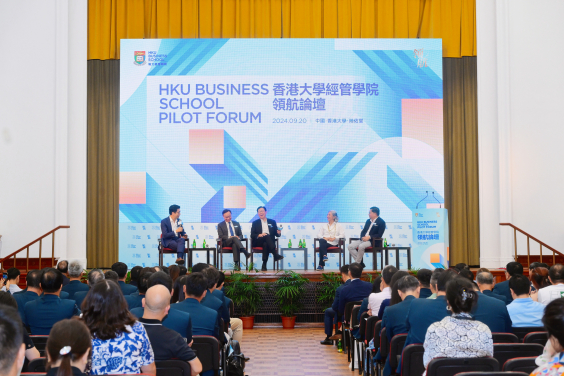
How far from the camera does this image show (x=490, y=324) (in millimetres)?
3502

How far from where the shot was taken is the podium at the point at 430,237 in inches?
324

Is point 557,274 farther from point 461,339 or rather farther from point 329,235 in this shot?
point 329,235

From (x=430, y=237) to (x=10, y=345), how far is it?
284 inches

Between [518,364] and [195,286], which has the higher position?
[195,286]

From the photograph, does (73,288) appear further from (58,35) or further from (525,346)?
(58,35)

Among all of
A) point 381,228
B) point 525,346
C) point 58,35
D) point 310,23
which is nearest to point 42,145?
point 58,35

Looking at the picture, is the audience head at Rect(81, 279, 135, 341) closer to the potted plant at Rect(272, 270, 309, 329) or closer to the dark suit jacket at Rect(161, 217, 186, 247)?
the potted plant at Rect(272, 270, 309, 329)

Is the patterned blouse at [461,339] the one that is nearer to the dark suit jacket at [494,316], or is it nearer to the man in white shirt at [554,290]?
the dark suit jacket at [494,316]

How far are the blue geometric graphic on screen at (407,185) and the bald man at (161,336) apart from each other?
7.06 metres

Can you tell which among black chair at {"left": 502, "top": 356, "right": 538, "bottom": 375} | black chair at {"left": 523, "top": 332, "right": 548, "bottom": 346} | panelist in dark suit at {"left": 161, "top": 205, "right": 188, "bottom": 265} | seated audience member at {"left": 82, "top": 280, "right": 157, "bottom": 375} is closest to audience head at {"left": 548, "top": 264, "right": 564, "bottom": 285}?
black chair at {"left": 523, "top": 332, "right": 548, "bottom": 346}

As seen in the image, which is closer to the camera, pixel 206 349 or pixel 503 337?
pixel 503 337

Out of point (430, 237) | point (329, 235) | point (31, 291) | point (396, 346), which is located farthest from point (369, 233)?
point (31, 291)

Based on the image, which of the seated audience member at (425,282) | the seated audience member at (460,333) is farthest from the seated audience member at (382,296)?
the seated audience member at (460,333)

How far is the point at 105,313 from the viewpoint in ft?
7.89
